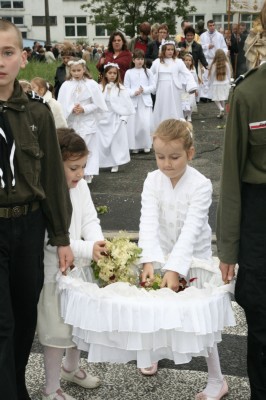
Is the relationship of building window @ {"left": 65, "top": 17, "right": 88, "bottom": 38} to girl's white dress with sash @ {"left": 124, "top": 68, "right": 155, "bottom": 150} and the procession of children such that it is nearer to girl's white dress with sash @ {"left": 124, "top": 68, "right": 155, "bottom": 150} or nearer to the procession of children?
girl's white dress with sash @ {"left": 124, "top": 68, "right": 155, "bottom": 150}

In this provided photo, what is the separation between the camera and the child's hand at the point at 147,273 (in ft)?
12.1

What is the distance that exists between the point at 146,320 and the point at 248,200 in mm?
775

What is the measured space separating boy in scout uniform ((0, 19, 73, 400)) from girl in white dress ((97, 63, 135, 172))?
768cm

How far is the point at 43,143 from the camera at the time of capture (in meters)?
3.21

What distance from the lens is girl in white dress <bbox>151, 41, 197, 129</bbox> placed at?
13.5 meters

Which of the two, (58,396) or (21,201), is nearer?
(21,201)

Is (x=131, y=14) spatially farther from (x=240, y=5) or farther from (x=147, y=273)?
(x=147, y=273)

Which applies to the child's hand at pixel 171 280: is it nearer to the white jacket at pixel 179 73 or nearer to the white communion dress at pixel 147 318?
the white communion dress at pixel 147 318

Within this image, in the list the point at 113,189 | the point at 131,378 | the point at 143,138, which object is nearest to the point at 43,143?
the point at 131,378

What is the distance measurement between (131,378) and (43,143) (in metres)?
1.67

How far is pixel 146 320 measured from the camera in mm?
3135

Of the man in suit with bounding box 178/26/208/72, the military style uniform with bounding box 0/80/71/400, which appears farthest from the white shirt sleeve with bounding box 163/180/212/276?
the man in suit with bounding box 178/26/208/72

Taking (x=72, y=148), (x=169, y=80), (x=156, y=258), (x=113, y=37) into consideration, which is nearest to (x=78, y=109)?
(x=113, y=37)

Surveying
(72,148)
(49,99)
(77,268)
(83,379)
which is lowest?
Result: (83,379)
